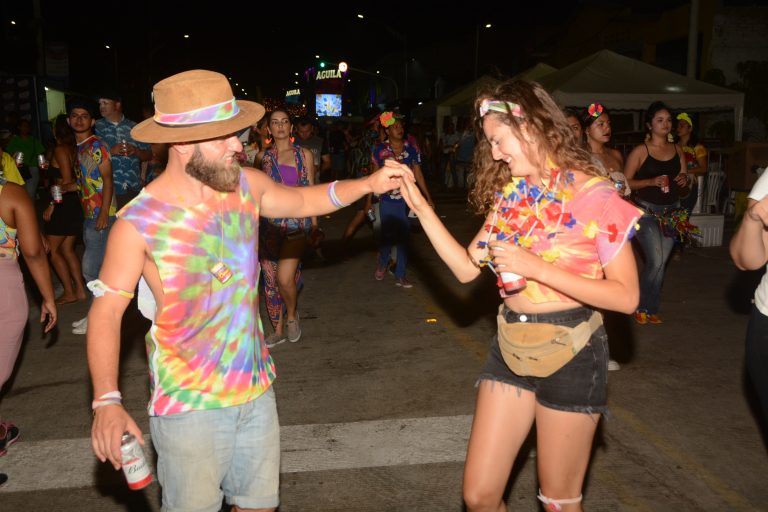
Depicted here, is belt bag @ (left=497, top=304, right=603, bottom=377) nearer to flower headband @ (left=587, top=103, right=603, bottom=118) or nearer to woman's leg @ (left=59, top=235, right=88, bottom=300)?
flower headband @ (left=587, top=103, right=603, bottom=118)

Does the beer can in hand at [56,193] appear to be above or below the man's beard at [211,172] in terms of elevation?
below

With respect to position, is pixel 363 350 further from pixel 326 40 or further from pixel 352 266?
pixel 326 40

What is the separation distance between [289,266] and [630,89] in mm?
11505

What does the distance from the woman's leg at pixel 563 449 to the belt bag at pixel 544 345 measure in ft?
0.63

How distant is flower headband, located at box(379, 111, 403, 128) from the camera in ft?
27.6

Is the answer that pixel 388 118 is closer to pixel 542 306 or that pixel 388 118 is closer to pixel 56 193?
pixel 56 193

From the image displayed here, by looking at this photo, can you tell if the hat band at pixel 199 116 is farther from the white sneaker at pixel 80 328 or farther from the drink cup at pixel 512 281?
the white sneaker at pixel 80 328

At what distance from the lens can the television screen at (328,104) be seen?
96.1 meters

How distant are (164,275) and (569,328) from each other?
5.20 feet

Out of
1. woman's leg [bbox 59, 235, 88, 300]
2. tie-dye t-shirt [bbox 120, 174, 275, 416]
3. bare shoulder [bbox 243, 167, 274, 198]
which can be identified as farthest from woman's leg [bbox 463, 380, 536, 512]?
woman's leg [bbox 59, 235, 88, 300]

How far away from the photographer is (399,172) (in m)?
3.32

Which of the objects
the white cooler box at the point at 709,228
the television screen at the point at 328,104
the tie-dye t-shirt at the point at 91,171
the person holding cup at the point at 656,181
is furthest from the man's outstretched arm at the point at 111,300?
the television screen at the point at 328,104

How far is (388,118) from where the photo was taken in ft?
27.9

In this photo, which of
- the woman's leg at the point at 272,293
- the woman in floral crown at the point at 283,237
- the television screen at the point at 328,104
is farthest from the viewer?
the television screen at the point at 328,104
